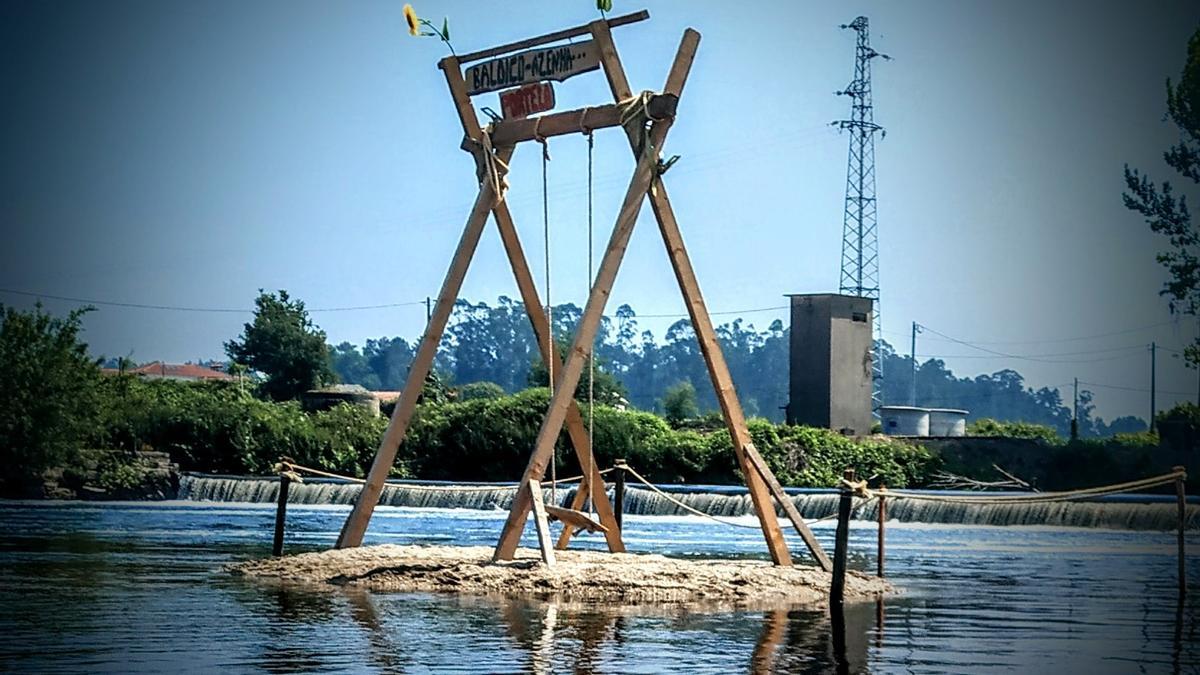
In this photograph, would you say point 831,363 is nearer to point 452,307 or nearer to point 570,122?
point 452,307

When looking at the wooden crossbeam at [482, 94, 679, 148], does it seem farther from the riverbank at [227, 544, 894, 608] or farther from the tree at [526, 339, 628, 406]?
the tree at [526, 339, 628, 406]

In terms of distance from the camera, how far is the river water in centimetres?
1264

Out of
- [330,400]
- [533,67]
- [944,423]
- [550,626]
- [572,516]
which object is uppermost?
[533,67]

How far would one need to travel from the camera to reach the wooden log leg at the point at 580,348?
55.7 ft

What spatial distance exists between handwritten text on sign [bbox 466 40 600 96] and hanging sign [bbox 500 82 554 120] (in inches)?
4.0

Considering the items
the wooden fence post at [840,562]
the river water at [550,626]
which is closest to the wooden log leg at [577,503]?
the river water at [550,626]

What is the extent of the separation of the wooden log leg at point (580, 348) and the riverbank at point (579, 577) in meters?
0.53

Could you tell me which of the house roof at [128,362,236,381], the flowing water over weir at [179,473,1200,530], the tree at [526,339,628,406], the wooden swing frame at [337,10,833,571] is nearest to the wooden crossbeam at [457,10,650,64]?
the wooden swing frame at [337,10,833,571]

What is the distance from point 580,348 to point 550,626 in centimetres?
352

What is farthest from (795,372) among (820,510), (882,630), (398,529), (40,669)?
(40,669)

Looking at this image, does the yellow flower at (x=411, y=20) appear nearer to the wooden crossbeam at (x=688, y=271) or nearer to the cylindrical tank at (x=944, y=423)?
the wooden crossbeam at (x=688, y=271)

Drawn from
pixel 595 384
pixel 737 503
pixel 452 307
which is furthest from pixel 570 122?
pixel 595 384

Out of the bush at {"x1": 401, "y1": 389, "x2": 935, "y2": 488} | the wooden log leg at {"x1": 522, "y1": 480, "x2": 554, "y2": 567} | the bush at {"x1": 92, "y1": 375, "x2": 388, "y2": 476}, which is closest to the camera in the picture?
the wooden log leg at {"x1": 522, "y1": 480, "x2": 554, "y2": 567}

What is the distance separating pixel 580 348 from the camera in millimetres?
17188
